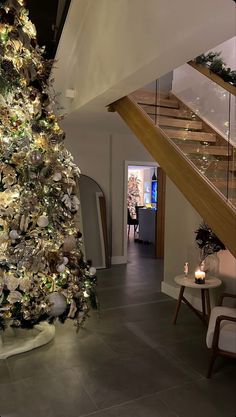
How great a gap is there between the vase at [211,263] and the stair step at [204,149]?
1.40 m

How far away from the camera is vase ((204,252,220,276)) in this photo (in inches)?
153

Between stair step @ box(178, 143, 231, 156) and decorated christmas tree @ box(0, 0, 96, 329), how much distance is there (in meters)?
1.12

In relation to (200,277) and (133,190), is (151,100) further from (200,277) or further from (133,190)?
(133,190)

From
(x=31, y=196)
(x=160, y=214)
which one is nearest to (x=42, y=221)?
(x=31, y=196)

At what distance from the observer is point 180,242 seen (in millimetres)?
4742

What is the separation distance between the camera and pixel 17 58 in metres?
2.72

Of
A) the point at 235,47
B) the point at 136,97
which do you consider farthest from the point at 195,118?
the point at 235,47

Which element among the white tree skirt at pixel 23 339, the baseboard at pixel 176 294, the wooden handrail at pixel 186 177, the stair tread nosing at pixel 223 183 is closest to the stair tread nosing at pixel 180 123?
the wooden handrail at pixel 186 177

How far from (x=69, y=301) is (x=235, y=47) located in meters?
3.56

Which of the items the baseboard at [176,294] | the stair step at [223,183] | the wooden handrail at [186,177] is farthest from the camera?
the baseboard at [176,294]

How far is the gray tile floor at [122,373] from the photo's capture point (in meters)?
2.44

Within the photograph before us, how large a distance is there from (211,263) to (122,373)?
1.67 meters

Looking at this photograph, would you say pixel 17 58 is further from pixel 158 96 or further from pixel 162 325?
pixel 162 325

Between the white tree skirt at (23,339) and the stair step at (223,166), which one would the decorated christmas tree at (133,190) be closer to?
the white tree skirt at (23,339)
